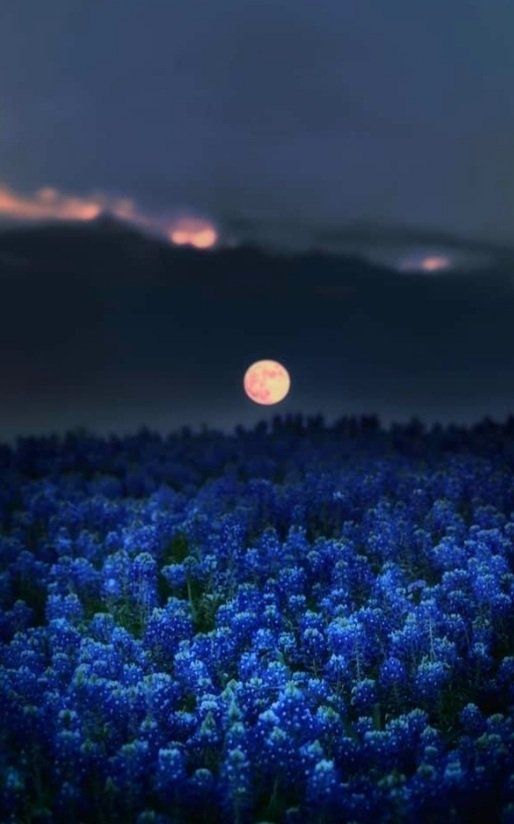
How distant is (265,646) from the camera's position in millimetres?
8352

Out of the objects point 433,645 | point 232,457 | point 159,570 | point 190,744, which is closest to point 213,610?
point 159,570

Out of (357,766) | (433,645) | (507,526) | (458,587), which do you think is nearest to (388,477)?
(507,526)

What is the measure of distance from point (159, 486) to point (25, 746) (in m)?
6.72

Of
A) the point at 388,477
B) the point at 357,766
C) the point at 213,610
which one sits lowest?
the point at 357,766

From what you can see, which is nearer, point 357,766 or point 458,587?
point 357,766

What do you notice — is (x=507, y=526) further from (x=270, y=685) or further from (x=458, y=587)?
(x=270, y=685)

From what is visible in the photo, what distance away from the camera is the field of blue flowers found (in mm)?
6672

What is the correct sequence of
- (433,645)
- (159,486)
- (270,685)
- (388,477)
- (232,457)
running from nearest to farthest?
(270,685)
(433,645)
(388,477)
(159,486)
(232,457)

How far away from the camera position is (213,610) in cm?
949

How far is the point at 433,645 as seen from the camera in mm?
8234

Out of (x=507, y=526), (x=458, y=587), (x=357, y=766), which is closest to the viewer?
(x=357, y=766)

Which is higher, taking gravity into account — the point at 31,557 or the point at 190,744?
the point at 31,557

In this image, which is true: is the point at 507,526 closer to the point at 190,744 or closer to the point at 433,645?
the point at 433,645

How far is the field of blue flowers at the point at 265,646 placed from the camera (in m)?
6.67
